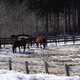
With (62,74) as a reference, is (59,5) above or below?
above

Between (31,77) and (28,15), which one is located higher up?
(28,15)

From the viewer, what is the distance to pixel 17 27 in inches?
2079

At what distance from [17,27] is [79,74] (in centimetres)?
3573

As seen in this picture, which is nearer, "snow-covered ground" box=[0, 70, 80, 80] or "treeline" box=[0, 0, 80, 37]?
"snow-covered ground" box=[0, 70, 80, 80]

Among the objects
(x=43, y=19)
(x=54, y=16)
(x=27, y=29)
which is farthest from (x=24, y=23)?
(x=54, y=16)

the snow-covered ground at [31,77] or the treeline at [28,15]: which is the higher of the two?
the treeline at [28,15]

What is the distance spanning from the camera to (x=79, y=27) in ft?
258

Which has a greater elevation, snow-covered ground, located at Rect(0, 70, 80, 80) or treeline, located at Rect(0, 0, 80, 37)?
treeline, located at Rect(0, 0, 80, 37)

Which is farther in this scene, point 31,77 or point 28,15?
point 28,15

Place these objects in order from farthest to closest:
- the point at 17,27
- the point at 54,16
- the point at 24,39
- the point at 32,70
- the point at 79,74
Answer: the point at 54,16 → the point at 17,27 → the point at 24,39 → the point at 32,70 → the point at 79,74

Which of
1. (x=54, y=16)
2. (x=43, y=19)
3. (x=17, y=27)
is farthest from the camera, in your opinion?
(x=54, y=16)

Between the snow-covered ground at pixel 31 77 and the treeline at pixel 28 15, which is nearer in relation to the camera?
the snow-covered ground at pixel 31 77

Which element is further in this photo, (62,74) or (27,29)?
(27,29)

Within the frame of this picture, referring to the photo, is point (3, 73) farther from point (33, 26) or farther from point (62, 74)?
point (33, 26)
